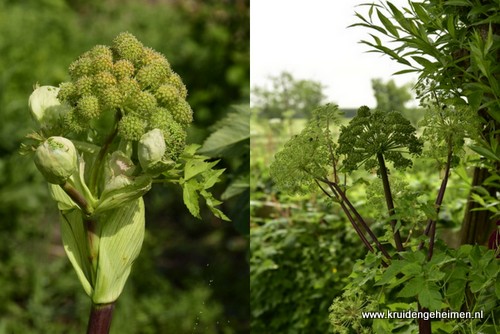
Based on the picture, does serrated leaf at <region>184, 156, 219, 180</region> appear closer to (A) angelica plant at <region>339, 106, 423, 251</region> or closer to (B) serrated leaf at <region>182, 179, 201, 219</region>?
(B) serrated leaf at <region>182, 179, 201, 219</region>

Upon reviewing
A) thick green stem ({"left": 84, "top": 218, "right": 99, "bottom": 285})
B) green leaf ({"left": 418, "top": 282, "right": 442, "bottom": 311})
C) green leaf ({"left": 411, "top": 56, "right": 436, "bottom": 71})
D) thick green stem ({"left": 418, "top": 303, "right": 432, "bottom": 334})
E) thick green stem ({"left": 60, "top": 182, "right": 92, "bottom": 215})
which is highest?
green leaf ({"left": 411, "top": 56, "right": 436, "bottom": 71})

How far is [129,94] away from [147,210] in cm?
199

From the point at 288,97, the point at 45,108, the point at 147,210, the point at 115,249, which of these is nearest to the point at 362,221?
the point at 115,249

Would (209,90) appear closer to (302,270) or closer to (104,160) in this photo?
(302,270)

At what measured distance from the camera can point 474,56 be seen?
124cm

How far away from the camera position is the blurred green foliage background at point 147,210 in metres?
2.56

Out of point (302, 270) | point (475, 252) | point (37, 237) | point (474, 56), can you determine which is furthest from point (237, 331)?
point (474, 56)

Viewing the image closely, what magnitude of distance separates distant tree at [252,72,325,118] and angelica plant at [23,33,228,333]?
1889 millimetres

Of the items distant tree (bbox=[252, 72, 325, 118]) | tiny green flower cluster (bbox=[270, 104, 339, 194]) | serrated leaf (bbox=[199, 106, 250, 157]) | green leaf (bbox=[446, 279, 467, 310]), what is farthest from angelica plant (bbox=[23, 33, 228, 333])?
distant tree (bbox=[252, 72, 325, 118])

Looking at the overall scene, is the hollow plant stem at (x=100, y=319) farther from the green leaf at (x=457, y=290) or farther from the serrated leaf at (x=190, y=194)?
the green leaf at (x=457, y=290)

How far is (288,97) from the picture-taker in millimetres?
3725

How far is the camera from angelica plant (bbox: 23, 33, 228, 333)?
44.2 inches

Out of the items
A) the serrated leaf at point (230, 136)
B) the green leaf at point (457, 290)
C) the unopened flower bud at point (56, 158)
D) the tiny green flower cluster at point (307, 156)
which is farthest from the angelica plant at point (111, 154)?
the serrated leaf at point (230, 136)

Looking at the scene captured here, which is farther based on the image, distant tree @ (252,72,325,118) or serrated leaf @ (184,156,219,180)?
distant tree @ (252,72,325,118)
